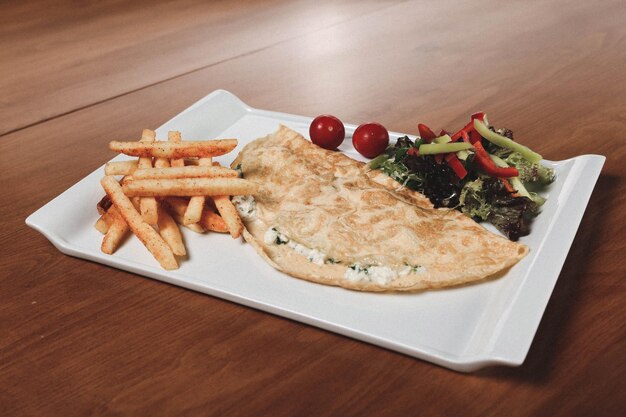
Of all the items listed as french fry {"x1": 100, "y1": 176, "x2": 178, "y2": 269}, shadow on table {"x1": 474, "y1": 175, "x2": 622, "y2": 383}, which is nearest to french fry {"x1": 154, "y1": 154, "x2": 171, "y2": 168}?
french fry {"x1": 100, "y1": 176, "x2": 178, "y2": 269}

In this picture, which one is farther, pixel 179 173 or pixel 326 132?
pixel 326 132

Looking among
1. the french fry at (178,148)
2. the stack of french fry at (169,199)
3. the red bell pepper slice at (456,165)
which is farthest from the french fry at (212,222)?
the red bell pepper slice at (456,165)

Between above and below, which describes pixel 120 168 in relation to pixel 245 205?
above

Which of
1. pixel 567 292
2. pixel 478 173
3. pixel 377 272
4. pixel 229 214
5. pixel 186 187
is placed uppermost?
pixel 186 187

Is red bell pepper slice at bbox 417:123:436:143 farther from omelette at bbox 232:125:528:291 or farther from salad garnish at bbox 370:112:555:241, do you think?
omelette at bbox 232:125:528:291

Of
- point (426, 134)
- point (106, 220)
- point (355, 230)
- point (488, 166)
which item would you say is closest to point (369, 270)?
point (355, 230)

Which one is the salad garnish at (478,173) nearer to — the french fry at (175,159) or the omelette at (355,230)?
the omelette at (355,230)

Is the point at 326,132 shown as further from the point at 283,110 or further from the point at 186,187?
the point at 186,187
